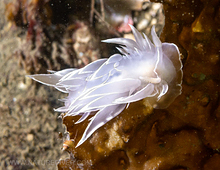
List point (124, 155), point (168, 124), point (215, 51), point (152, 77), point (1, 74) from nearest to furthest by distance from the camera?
point (215, 51)
point (152, 77)
point (168, 124)
point (124, 155)
point (1, 74)

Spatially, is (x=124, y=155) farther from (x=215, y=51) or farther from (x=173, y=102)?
(x=215, y=51)

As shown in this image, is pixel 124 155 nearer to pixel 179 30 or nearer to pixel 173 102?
pixel 173 102

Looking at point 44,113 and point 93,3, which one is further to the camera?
point 44,113

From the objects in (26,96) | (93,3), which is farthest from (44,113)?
(93,3)

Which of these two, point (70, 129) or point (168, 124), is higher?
point (168, 124)

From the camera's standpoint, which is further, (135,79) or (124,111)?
(124,111)

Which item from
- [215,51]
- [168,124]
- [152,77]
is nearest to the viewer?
[215,51]

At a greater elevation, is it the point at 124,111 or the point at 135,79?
the point at 135,79

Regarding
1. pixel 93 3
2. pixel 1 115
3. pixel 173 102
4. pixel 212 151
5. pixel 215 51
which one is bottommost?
pixel 1 115

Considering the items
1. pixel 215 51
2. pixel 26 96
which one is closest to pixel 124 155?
pixel 215 51

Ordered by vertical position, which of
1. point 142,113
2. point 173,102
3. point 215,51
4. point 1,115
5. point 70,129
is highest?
point 215,51
